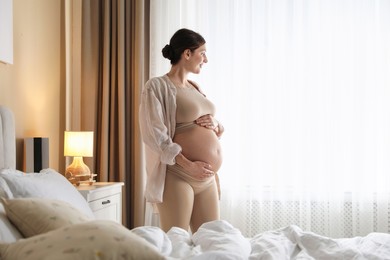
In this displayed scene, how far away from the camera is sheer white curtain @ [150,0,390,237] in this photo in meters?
4.39

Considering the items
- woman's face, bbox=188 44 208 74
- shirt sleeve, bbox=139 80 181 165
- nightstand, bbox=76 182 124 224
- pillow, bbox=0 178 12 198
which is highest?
woman's face, bbox=188 44 208 74

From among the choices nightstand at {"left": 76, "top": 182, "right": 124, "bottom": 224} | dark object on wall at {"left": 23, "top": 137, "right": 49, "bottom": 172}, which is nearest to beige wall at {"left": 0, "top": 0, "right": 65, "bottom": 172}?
dark object on wall at {"left": 23, "top": 137, "right": 49, "bottom": 172}

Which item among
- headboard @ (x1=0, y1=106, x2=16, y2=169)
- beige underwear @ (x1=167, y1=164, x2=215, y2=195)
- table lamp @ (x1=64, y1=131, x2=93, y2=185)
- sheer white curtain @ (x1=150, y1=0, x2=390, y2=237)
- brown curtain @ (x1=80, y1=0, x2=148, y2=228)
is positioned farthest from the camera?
brown curtain @ (x1=80, y1=0, x2=148, y2=228)

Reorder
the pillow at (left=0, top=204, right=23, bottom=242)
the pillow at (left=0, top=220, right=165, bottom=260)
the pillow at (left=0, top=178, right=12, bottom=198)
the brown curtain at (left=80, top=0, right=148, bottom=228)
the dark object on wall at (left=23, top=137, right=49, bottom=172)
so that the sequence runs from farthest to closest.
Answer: the brown curtain at (left=80, top=0, right=148, bottom=228), the dark object on wall at (left=23, top=137, right=49, bottom=172), the pillow at (left=0, top=178, right=12, bottom=198), the pillow at (left=0, top=204, right=23, bottom=242), the pillow at (left=0, top=220, right=165, bottom=260)

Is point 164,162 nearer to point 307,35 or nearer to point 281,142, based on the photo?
point 281,142

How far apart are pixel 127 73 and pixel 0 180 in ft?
8.34

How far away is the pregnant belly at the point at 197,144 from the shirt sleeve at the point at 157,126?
0.29 ft

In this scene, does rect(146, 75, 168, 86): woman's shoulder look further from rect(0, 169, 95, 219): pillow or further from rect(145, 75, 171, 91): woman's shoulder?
rect(0, 169, 95, 219): pillow

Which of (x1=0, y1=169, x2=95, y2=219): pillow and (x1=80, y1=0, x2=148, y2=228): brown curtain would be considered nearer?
(x1=0, y1=169, x2=95, y2=219): pillow

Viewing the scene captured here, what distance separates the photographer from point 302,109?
4.47 metres

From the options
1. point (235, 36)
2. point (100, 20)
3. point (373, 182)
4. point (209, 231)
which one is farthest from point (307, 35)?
point (209, 231)

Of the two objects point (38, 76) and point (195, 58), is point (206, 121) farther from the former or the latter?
point (38, 76)

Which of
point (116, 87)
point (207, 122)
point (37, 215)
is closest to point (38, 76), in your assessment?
point (116, 87)

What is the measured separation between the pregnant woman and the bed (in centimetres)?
68
